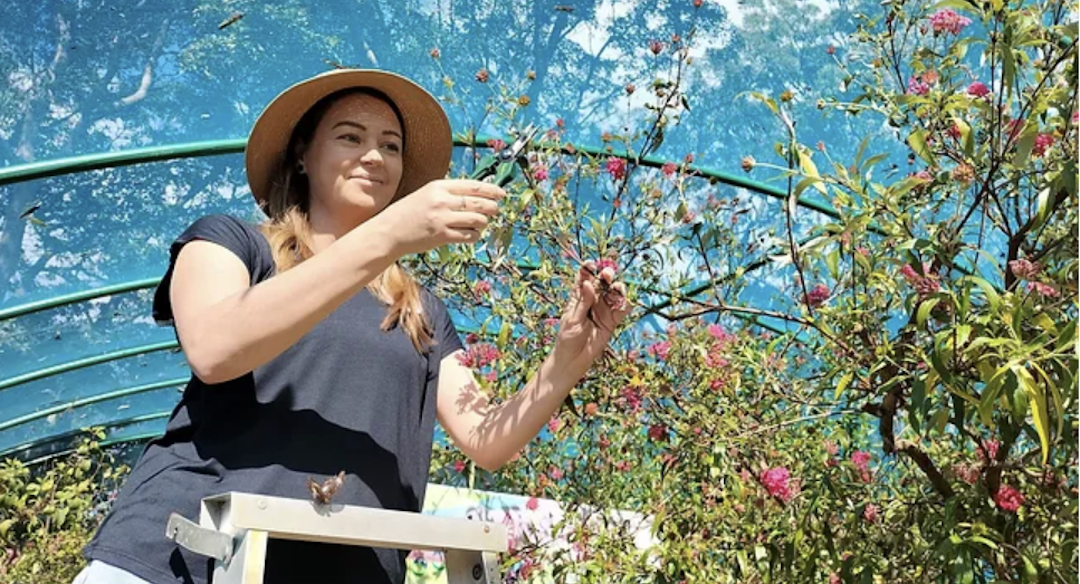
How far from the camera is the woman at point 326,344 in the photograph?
59.5 inches

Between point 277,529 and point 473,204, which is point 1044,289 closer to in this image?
point 473,204

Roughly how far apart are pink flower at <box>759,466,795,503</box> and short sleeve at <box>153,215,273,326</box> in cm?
154

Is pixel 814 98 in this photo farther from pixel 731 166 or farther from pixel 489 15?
pixel 489 15

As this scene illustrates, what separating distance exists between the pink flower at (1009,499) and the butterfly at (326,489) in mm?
1443

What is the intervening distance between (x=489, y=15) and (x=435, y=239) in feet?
14.4

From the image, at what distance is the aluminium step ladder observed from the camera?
147 cm

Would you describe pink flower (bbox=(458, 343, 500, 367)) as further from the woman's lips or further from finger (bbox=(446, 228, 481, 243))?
finger (bbox=(446, 228, 481, 243))

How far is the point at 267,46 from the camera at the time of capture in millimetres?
5551

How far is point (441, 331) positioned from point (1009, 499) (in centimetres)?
120

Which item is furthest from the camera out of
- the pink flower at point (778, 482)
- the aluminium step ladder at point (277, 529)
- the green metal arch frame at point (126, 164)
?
the green metal arch frame at point (126, 164)

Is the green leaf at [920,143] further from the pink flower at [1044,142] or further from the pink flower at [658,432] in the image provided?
the pink flower at [658,432]

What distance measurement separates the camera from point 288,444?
65.4 inches

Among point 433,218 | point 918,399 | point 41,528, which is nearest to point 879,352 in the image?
point 918,399

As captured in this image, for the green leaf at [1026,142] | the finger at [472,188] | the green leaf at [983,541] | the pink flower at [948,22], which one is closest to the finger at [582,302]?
the finger at [472,188]
